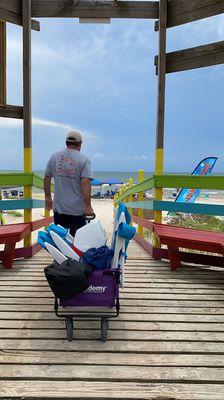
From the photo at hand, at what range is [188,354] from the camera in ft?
8.96

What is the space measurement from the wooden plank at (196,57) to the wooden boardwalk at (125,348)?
2.90m

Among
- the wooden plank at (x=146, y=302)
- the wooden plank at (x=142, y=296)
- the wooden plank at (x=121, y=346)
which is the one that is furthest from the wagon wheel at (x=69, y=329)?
the wooden plank at (x=142, y=296)

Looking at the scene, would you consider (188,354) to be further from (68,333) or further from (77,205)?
(77,205)

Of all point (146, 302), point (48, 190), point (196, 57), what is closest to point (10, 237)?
point (48, 190)

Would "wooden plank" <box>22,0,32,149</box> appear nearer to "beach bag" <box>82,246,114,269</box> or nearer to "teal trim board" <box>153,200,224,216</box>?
"teal trim board" <box>153,200,224,216</box>

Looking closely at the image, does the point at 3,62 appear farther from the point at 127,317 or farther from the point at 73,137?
the point at 127,317

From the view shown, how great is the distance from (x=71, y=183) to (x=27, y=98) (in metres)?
2.12

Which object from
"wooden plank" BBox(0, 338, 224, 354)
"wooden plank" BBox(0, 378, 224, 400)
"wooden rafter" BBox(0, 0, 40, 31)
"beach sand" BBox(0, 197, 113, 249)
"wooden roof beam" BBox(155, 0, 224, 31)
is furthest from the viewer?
"beach sand" BBox(0, 197, 113, 249)

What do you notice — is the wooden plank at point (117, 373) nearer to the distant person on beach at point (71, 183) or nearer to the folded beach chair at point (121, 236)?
the folded beach chair at point (121, 236)

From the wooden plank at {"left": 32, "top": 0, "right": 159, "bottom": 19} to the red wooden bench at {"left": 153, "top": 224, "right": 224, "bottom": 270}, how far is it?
9.89 ft

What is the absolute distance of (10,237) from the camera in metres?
4.63

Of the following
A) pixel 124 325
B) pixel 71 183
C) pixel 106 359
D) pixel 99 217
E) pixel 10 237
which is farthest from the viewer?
pixel 99 217

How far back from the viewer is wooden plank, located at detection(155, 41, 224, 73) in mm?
5227

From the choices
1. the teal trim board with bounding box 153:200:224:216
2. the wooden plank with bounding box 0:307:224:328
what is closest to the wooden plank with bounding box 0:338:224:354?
the wooden plank with bounding box 0:307:224:328
